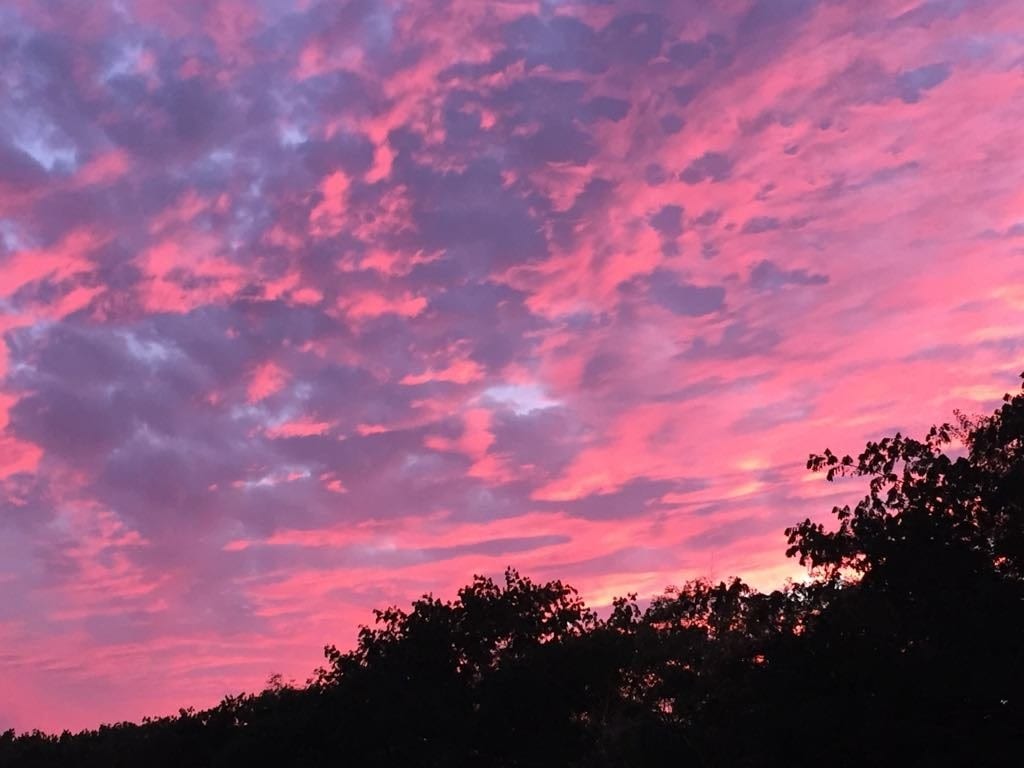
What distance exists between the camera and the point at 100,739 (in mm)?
77125

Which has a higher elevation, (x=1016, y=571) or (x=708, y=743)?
(x=1016, y=571)

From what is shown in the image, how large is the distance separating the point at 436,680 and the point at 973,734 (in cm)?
3141

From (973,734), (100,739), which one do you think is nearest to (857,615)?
(973,734)

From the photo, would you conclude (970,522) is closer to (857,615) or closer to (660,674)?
(857,615)

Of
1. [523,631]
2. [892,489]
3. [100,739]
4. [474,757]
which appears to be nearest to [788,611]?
[892,489]

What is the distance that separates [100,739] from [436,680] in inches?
1396

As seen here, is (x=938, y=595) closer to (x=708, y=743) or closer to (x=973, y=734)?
(x=973, y=734)

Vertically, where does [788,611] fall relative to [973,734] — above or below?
above

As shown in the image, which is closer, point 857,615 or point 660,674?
point 857,615

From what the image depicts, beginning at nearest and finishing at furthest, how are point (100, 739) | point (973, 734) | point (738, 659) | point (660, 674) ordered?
point (973, 734) < point (738, 659) < point (660, 674) < point (100, 739)

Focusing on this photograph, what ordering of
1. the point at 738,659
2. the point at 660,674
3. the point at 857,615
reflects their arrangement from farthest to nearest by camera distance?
the point at 660,674 → the point at 738,659 → the point at 857,615

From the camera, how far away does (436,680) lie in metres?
53.3

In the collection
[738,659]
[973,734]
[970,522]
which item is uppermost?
[970,522]

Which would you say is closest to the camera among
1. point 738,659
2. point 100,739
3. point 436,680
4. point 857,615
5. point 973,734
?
point 973,734
